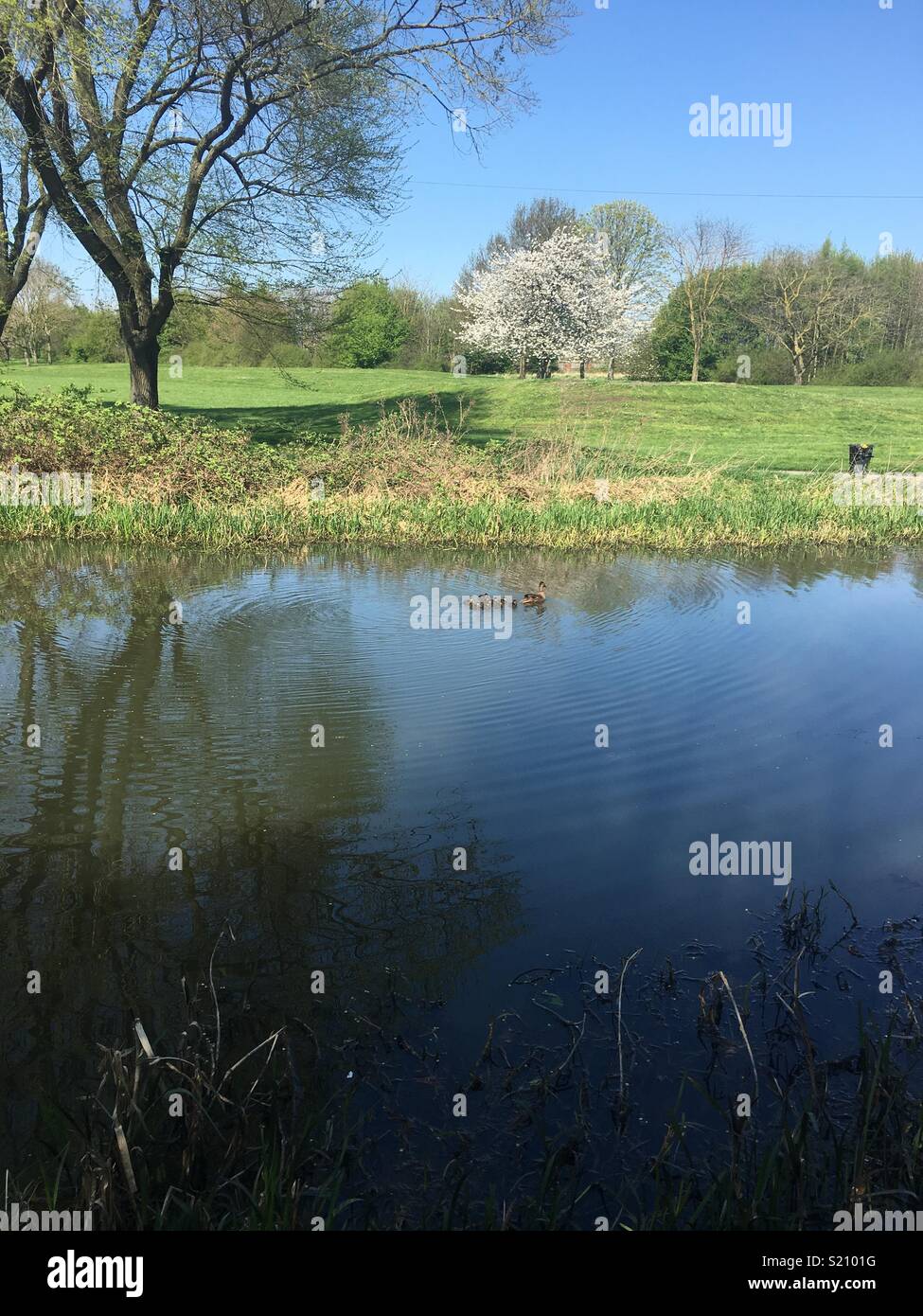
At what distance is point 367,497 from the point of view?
15.4 m

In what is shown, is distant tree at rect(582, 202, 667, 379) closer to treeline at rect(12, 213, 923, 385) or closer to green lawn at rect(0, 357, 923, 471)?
treeline at rect(12, 213, 923, 385)

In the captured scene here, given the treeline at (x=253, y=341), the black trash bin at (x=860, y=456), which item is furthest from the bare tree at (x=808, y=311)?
the black trash bin at (x=860, y=456)

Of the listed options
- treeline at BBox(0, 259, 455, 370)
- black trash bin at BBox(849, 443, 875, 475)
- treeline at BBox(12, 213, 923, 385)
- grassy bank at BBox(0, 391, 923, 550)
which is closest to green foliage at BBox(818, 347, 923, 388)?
treeline at BBox(12, 213, 923, 385)

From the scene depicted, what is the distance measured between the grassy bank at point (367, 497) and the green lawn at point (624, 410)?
567 centimetres

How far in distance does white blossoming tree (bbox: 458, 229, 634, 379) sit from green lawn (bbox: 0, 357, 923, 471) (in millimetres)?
4896

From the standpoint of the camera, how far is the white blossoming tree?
46.1m

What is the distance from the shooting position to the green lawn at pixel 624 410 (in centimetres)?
2577

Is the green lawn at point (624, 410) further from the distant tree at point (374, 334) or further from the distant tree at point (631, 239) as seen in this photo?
the distant tree at point (631, 239)

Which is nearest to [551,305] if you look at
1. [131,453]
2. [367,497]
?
[367,497]

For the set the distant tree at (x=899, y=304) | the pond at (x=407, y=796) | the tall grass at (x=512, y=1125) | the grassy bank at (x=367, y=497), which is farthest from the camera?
the distant tree at (x=899, y=304)

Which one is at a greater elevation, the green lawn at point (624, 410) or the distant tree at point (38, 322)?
the distant tree at point (38, 322)

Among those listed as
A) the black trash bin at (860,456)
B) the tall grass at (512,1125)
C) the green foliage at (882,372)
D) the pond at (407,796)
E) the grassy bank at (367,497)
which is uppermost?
the green foliage at (882,372)

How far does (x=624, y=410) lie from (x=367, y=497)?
18.6 metres
